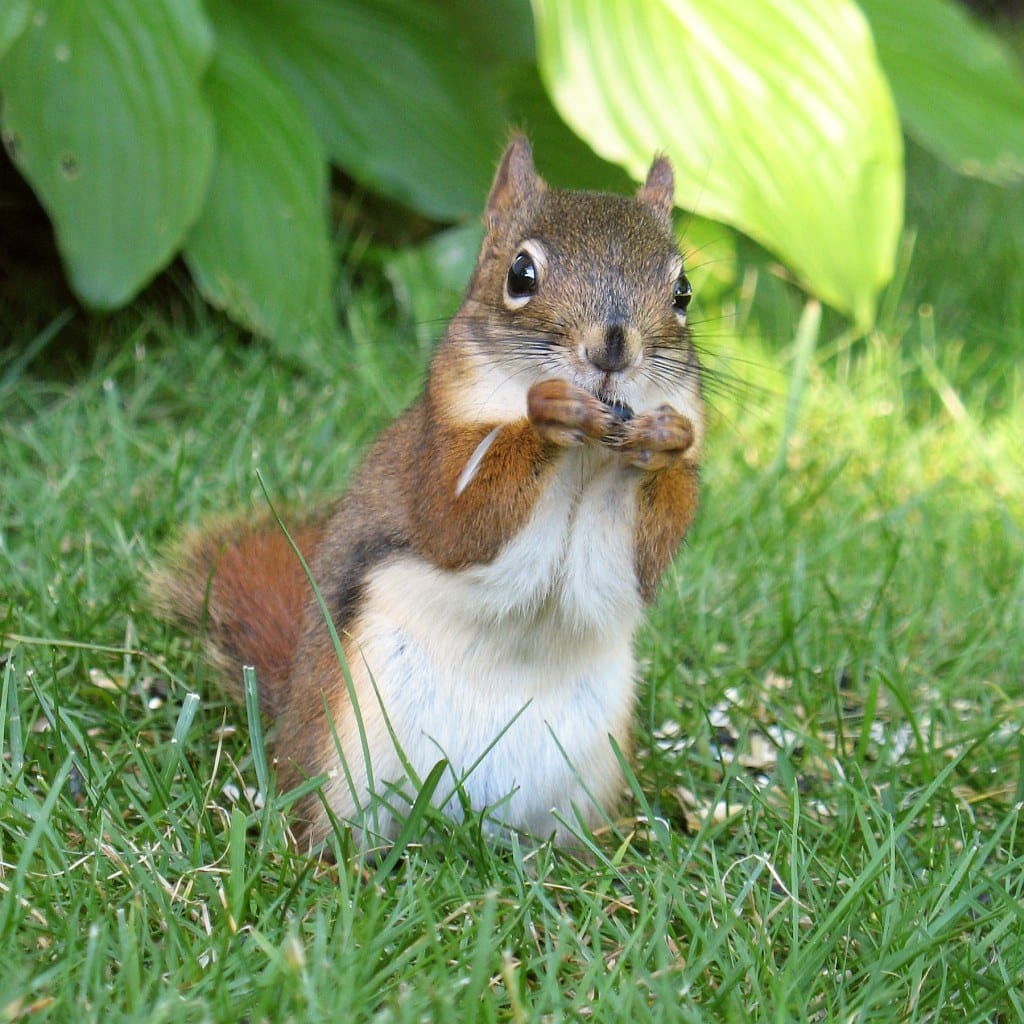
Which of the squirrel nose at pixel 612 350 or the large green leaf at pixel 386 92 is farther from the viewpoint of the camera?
the large green leaf at pixel 386 92

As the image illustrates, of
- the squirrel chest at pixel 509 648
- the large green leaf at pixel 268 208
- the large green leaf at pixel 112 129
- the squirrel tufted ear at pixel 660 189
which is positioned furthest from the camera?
the large green leaf at pixel 268 208

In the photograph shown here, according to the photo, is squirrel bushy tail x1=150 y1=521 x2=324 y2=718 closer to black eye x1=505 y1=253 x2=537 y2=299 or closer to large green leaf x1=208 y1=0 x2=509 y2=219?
black eye x1=505 y1=253 x2=537 y2=299

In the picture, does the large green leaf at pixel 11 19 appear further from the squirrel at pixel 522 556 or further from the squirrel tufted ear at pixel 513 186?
the squirrel at pixel 522 556

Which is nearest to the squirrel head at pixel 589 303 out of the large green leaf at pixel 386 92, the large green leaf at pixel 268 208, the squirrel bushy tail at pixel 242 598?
the squirrel bushy tail at pixel 242 598

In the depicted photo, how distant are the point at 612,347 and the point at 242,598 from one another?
2.37ft

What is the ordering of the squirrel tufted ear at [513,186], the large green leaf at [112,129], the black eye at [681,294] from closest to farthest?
the black eye at [681,294] → the squirrel tufted ear at [513,186] → the large green leaf at [112,129]

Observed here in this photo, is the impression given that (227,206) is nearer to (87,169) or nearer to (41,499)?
(87,169)

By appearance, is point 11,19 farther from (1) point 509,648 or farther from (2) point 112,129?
(1) point 509,648

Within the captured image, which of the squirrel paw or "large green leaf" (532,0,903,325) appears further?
"large green leaf" (532,0,903,325)

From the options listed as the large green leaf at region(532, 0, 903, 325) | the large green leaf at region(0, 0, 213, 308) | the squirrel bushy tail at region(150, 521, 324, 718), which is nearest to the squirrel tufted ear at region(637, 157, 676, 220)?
the squirrel bushy tail at region(150, 521, 324, 718)

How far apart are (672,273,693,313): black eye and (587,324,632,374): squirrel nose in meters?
0.20

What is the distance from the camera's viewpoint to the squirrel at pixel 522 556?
1.59 m

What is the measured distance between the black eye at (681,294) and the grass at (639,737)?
0.13m

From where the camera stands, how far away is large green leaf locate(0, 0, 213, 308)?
2812 mm
